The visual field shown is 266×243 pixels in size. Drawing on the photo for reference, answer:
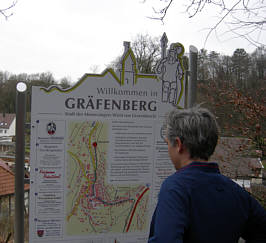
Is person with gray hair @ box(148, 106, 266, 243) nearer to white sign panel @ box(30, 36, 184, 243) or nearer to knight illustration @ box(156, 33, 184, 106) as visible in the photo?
white sign panel @ box(30, 36, 184, 243)

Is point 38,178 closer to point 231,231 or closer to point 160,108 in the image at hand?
point 160,108

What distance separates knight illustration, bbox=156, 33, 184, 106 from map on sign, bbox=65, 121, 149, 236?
0.73 metres

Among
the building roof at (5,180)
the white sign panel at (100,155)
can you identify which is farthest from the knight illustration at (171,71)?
the building roof at (5,180)

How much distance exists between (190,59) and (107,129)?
1.19m

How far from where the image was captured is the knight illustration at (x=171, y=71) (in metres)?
2.86

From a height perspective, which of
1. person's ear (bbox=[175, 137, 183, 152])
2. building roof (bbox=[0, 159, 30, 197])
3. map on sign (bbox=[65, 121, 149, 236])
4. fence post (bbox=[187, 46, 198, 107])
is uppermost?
fence post (bbox=[187, 46, 198, 107])

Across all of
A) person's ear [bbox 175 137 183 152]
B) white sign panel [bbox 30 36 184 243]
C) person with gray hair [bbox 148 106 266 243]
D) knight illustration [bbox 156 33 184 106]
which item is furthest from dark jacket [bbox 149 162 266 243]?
knight illustration [bbox 156 33 184 106]

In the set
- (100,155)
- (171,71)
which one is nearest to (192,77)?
(171,71)

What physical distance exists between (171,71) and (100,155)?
3.64ft

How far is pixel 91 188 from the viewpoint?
264 centimetres

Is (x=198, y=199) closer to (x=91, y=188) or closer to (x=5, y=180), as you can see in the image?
(x=91, y=188)

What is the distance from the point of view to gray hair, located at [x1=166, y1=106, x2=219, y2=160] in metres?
1.33

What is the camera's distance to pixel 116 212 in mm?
2701

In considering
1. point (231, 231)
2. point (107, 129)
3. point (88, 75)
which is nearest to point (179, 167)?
point (231, 231)
